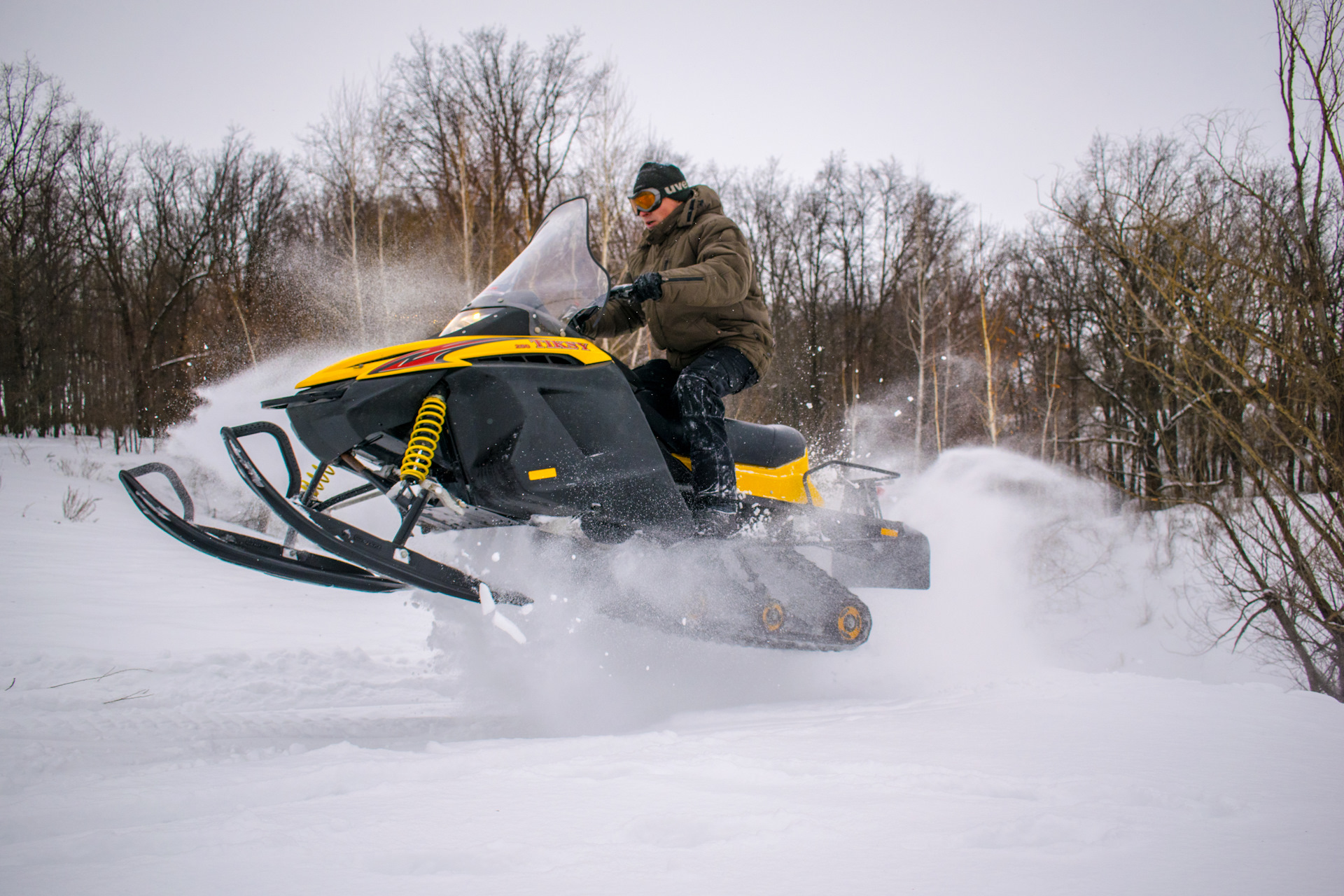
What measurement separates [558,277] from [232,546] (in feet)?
5.26

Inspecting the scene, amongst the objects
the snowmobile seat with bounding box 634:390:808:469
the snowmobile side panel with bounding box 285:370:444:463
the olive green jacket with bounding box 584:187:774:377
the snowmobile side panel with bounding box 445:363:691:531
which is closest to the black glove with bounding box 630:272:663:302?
the olive green jacket with bounding box 584:187:774:377

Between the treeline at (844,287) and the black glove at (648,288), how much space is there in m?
3.58

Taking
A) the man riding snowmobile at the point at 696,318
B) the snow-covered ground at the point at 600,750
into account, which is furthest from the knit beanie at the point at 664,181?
the snow-covered ground at the point at 600,750

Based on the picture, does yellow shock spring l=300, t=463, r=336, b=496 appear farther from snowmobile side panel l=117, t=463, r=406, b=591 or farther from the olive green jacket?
the olive green jacket

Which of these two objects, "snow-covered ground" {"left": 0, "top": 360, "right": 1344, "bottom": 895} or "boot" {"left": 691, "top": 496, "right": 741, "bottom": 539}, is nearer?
"snow-covered ground" {"left": 0, "top": 360, "right": 1344, "bottom": 895}

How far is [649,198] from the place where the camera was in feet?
11.4

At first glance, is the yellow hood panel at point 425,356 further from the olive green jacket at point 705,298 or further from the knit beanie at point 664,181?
the knit beanie at point 664,181

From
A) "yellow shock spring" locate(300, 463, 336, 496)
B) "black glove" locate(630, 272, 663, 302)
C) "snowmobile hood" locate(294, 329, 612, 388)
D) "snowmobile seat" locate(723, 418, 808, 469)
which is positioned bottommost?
"yellow shock spring" locate(300, 463, 336, 496)

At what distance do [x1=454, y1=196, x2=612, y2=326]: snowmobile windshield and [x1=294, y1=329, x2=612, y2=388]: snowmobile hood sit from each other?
0.40 meters

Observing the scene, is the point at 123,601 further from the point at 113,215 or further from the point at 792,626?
the point at 113,215

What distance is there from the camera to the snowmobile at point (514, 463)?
8.11ft

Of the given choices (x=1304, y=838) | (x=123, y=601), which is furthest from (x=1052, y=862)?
(x=123, y=601)

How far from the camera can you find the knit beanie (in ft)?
11.4

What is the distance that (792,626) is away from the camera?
11.7 feet
